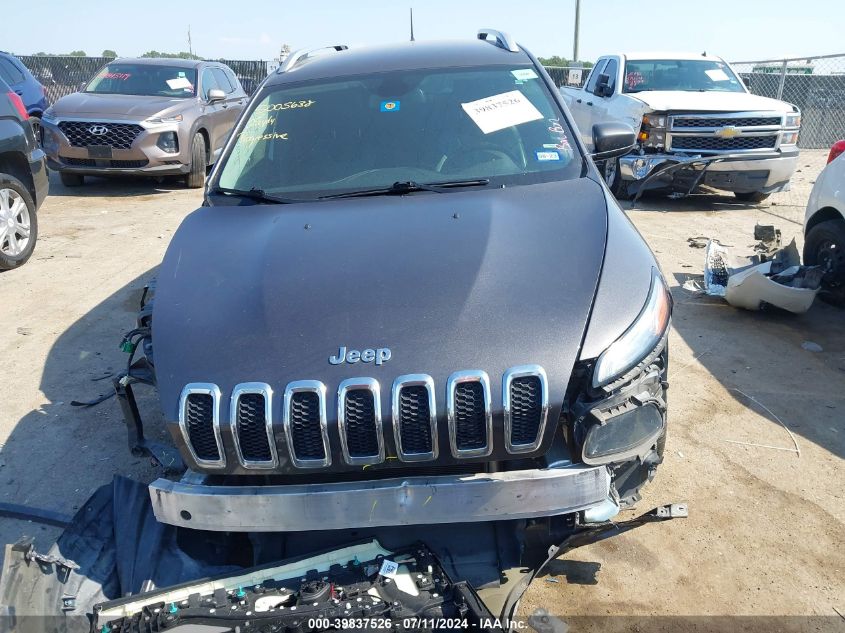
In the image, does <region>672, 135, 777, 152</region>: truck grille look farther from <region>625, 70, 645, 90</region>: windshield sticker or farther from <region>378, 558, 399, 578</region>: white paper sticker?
<region>378, 558, 399, 578</region>: white paper sticker

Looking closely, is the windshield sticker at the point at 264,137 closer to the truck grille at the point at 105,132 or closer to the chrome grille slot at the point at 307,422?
the chrome grille slot at the point at 307,422

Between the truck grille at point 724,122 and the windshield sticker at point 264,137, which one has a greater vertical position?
the windshield sticker at point 264,137

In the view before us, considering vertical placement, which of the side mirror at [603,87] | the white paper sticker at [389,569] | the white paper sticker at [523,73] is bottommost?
the side mirror at [603,87]

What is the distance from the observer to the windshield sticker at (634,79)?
10195mm

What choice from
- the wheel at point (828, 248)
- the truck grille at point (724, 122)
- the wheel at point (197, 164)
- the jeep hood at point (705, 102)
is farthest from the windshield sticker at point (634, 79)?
the wheel at point (197, 164)

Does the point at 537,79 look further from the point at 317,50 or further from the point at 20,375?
the point at 20,375

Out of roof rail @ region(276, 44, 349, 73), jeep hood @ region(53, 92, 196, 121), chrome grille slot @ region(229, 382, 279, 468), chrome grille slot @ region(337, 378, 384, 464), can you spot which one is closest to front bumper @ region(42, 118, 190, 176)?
jeep hood @ region(53, 92, 196, 121)

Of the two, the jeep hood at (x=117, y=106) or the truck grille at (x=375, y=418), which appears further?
the jeep hood at (x=117, y=106)

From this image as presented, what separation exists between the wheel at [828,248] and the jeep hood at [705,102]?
351 cm

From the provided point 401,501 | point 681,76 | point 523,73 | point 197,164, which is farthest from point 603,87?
point 401,501

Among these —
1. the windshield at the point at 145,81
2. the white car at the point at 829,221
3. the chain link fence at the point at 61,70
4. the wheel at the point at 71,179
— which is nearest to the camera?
the white car at the point at 829,221

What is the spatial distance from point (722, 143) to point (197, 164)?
7386mm

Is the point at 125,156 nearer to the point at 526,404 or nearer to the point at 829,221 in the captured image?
the point at 829,221

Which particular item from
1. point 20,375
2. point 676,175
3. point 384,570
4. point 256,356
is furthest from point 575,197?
point 676,175
